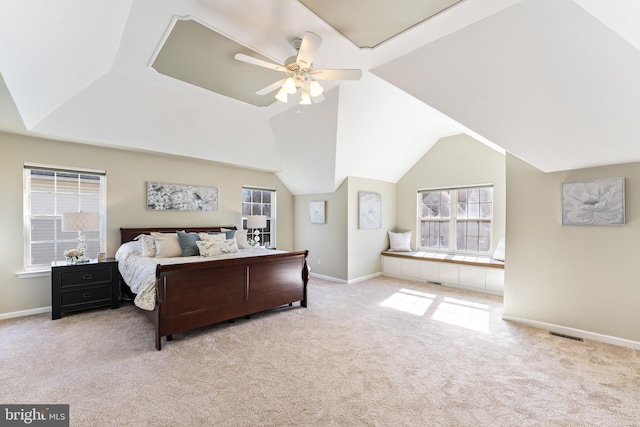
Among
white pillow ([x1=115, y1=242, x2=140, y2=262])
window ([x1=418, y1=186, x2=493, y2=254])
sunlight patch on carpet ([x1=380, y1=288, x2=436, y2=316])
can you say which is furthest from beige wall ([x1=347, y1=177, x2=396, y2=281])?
white pillow ([x1=115, y1=242, x2=140, y2=262])

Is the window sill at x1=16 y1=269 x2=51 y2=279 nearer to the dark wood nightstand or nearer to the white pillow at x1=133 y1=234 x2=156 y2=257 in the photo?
the dark wood nightstand

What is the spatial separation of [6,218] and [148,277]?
2.36 meters

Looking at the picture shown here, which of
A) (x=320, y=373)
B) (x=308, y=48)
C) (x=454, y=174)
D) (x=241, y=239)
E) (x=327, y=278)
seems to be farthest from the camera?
(x=327, y=278)

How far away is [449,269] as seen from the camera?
17.3 feet

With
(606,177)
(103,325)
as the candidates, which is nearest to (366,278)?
(606,177)

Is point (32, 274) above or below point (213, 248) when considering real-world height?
below

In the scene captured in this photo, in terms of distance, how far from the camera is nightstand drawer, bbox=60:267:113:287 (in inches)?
140

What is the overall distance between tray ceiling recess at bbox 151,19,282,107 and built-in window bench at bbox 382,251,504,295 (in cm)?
423

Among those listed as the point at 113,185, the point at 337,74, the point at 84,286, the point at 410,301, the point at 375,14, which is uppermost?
the point at 375,14

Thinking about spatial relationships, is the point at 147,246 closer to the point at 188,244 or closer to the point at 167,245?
the point at 167,245

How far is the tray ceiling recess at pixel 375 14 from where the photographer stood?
185 centimetres

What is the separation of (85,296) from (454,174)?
665 centimetres

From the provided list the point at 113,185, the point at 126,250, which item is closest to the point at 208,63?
the point at 113,185

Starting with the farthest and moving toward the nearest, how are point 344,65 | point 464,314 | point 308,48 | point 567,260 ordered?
point 464,314 < point 567,260 < point 344,65 < point 308,48
